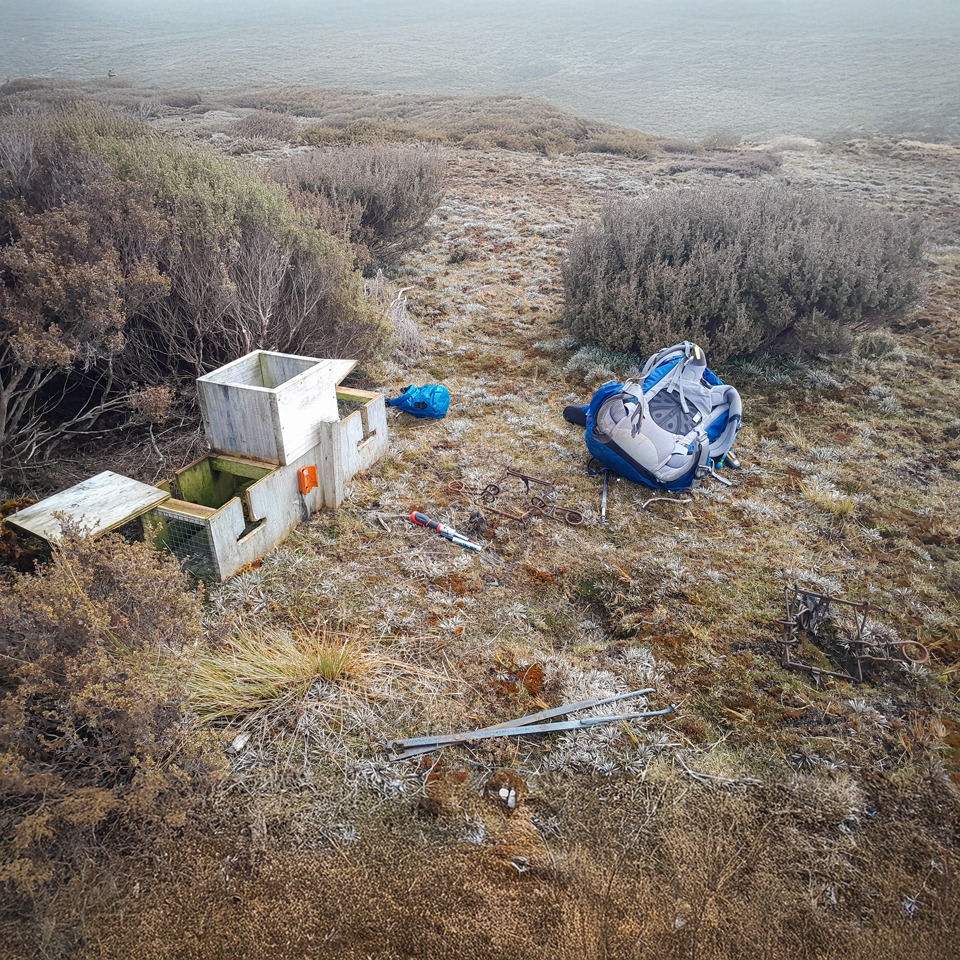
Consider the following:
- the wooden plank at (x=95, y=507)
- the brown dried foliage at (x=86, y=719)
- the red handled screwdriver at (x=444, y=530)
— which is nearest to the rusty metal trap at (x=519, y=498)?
the red handled screwdriver at (x=444, y=530)

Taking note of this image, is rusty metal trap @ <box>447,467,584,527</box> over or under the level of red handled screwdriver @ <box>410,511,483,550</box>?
under

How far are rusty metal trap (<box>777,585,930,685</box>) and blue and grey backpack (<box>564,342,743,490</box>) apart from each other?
1.54 m

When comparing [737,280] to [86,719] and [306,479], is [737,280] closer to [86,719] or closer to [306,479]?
[306,479]

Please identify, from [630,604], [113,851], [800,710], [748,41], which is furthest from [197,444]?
[748,41]

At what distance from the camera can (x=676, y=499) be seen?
505cm

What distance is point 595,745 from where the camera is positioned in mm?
3010

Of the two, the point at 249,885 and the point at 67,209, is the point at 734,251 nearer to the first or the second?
the point at 67,209

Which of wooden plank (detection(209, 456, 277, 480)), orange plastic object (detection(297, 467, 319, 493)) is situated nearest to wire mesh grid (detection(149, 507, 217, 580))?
wooden plank (detection(209, 456, 277, 480))

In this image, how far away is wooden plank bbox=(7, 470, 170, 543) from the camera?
320 centimetres

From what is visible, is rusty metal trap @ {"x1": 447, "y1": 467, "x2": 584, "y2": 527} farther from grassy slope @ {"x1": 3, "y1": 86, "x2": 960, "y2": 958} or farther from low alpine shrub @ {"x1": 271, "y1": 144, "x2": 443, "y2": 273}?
low alpine shrub @ {"x1": 271, "y1": 144, "x2": 443, "y2": 273}

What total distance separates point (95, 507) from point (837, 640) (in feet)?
14.8

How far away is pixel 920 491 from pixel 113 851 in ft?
20.8

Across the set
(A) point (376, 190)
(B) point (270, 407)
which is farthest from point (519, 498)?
(A) point (376, 190)

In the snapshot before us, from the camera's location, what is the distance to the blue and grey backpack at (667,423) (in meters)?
5.05
